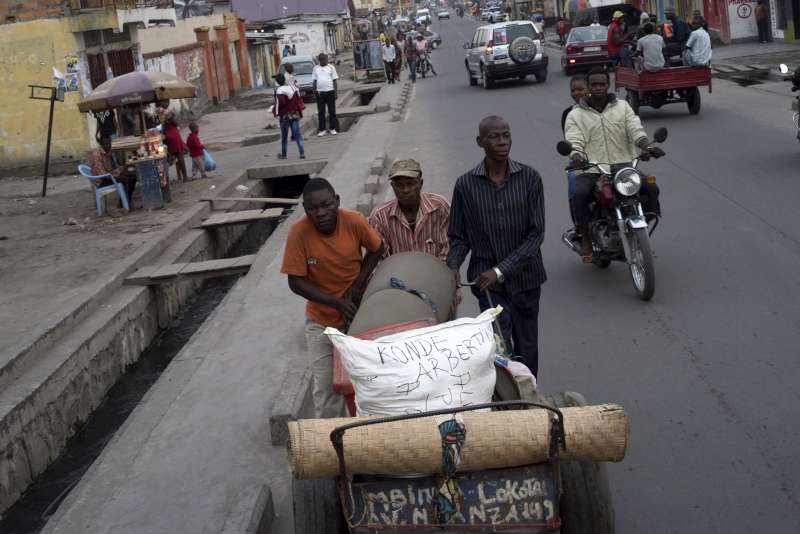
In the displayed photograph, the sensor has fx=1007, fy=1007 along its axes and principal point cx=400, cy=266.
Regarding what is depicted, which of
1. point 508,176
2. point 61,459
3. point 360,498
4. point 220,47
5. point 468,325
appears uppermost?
point 220,47

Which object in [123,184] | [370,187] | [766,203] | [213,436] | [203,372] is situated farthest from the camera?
[123,184]

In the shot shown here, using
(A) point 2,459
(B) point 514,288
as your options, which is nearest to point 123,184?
(A) point 2,459

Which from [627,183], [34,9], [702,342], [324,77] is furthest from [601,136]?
[34,9]

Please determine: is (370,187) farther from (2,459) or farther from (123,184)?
(2,459)

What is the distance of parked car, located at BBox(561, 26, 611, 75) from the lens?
30875 mm

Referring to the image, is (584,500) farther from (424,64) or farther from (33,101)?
(424,64)

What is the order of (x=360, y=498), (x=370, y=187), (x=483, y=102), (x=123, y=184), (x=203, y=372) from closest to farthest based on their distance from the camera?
(x=360, y=498) → (x=203, y=372) → (x=370, y=187) → (x=123, y=184) → (x=483, y=102)

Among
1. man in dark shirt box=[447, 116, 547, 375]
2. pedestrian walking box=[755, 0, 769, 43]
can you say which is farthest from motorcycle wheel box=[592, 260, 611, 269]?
pedestrian walking box=[755, 0, 769, 43]

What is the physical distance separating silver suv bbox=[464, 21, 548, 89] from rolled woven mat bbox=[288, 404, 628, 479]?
89.0ft

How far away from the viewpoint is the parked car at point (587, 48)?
30.9 m

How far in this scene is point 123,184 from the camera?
17.0 meters

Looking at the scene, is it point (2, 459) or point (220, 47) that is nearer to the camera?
point (2, 459)

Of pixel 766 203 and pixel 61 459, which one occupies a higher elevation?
pixel 766 203

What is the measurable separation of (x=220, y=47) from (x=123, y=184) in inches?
1023
